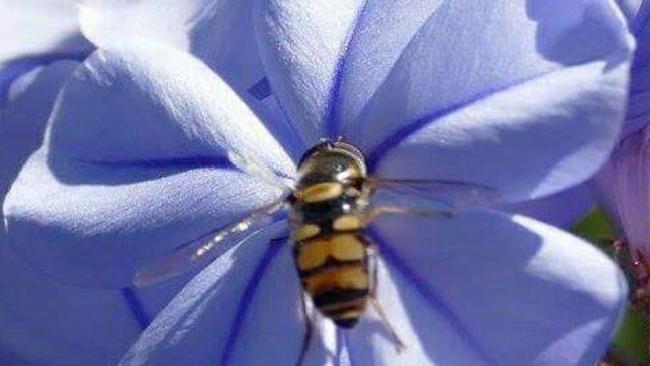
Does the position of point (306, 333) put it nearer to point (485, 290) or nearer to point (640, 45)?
point (485, 290)

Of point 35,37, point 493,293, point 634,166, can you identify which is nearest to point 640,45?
point 634,166

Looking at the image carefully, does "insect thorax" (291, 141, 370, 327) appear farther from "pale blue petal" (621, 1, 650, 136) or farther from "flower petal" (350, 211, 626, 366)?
"pale blue petal" (621, 1, 650, 136)

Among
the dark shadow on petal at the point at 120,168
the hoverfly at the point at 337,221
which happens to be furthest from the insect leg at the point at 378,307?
the dark shadow on petal at the point at 120,168

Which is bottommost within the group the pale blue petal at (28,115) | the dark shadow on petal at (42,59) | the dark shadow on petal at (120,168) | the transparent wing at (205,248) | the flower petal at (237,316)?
the flower petal at (237,316)

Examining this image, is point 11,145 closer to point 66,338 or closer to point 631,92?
point 66,338

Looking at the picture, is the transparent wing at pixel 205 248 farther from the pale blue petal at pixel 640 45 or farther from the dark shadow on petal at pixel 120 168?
the pale blue petal at pixel 640 45

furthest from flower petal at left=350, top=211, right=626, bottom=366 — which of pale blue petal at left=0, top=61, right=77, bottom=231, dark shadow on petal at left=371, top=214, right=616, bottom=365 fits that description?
pale blue petal at left=0, top=61, right=77, bottom=231
